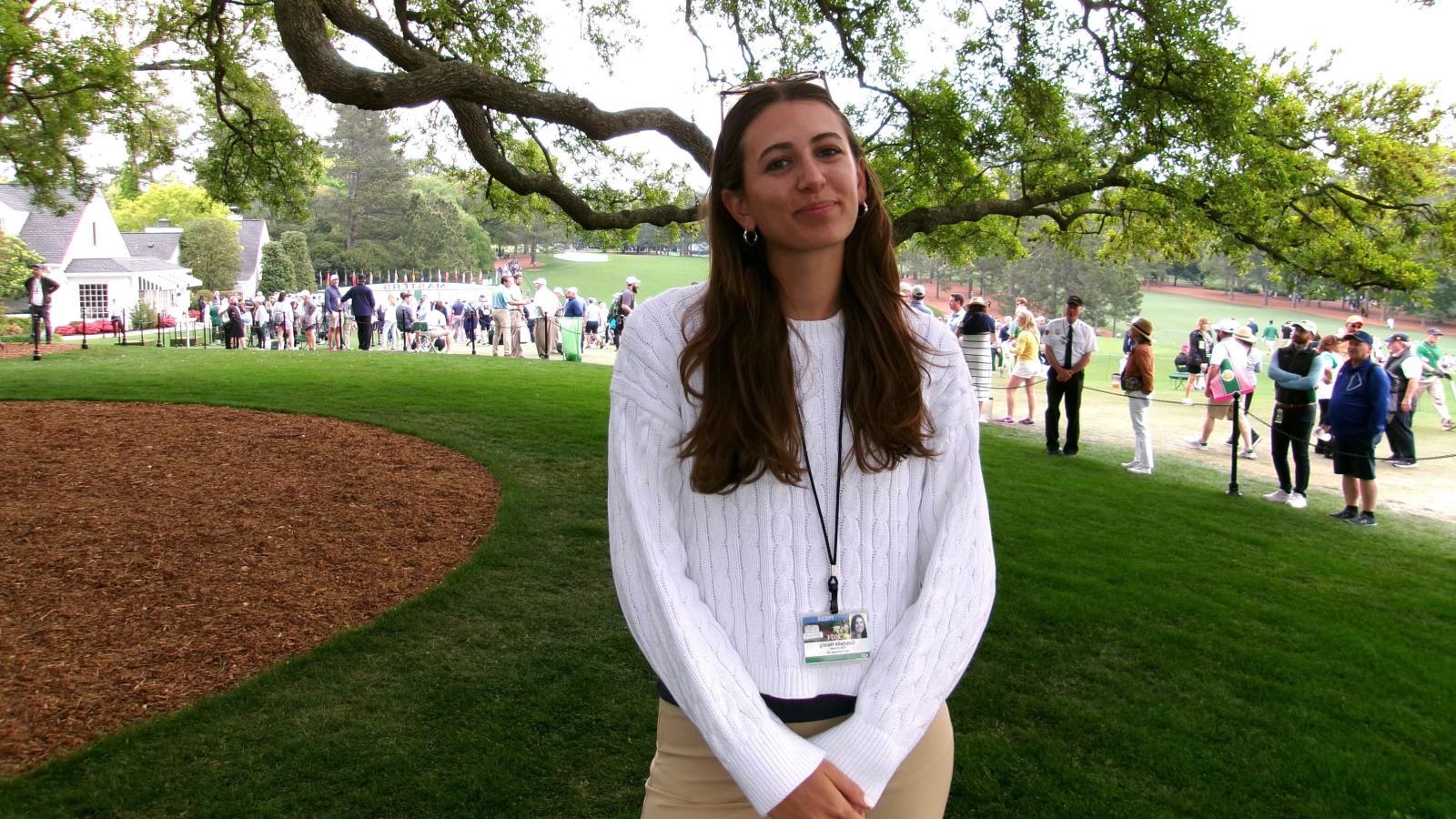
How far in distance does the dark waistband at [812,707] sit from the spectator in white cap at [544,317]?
21.4m

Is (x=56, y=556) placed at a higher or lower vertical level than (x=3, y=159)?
lower

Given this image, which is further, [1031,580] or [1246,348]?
[1246,348]

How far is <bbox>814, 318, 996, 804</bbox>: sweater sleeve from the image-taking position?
159 centimetres

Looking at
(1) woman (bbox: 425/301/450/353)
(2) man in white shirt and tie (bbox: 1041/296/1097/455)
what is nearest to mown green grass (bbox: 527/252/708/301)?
(1) woman (bbox: 425/301/450/353)

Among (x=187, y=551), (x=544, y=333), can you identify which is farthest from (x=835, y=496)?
(x=544, y=333)

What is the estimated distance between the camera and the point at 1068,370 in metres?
12.7

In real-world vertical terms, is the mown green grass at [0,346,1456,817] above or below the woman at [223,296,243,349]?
below

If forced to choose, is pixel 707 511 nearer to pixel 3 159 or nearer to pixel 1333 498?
pixel 1333 498

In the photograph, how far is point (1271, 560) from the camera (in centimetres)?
779

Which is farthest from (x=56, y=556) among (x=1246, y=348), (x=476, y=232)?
(x=476, y=232)

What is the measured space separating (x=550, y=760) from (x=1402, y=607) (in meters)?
6.38

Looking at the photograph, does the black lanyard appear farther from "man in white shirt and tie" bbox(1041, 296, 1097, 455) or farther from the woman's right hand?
"man in white shirt and tie" bbox(1041, 296, 1097, 455)

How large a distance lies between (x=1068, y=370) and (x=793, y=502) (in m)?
12.0

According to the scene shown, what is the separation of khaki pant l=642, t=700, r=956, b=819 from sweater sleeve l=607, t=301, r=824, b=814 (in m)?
0.10
